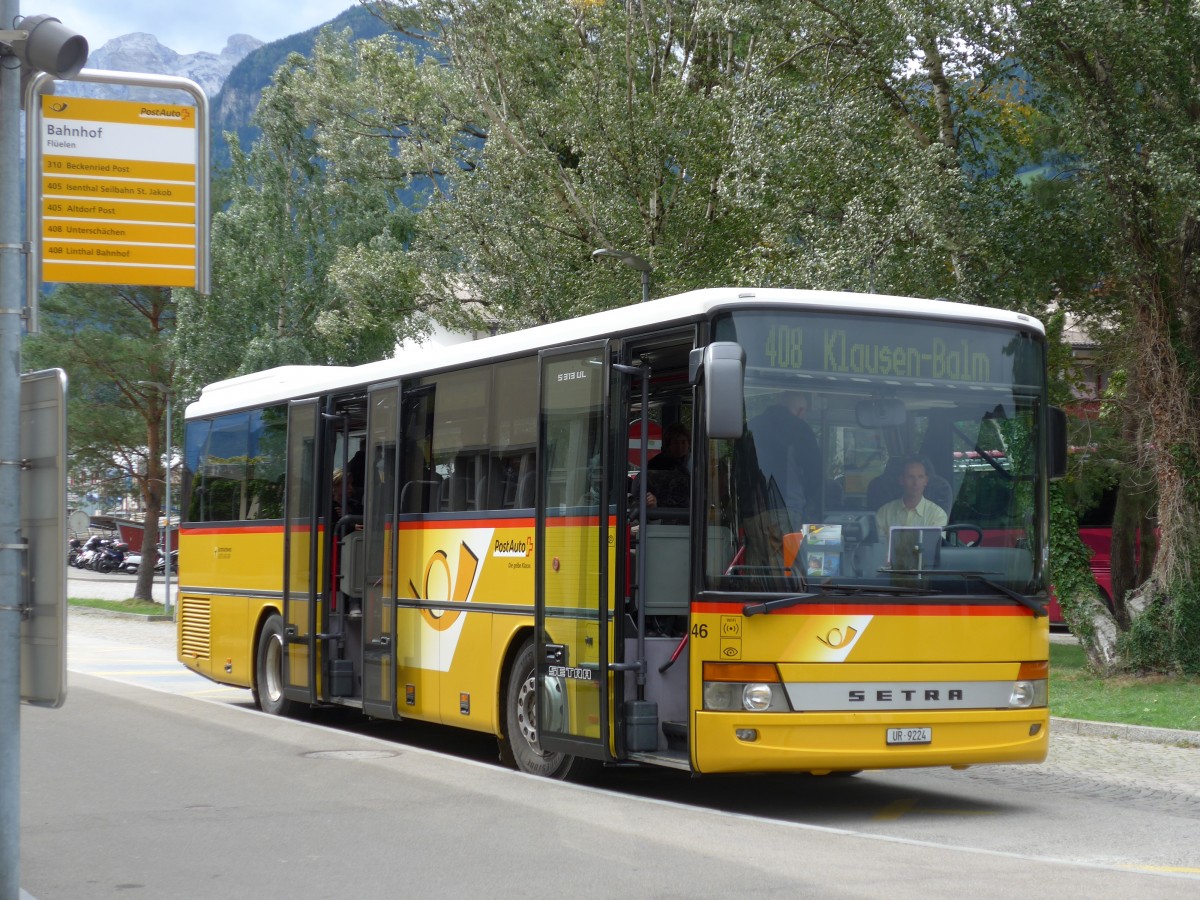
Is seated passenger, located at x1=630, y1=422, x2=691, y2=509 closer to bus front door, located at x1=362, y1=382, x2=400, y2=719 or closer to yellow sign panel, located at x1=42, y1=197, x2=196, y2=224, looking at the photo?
yellow sign panel, located at x1=42, y1=197, x2=196, y2=224

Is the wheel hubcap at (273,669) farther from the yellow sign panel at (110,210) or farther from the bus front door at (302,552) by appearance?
the yellow sign panel at (110,210)

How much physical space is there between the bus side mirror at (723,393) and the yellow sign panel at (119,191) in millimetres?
2966

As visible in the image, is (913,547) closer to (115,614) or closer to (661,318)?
(661,318)

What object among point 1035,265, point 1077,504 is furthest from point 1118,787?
point 1077,504

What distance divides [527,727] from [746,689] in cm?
264

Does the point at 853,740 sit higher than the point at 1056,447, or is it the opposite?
the point at 1056,447

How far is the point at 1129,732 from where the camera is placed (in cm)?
1466

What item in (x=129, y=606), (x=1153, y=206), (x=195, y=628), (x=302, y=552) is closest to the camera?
(x=302, y=552)

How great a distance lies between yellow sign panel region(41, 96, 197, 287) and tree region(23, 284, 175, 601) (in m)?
33.7

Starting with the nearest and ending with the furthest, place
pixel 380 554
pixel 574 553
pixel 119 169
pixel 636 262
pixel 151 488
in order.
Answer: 1. pixel 119 169
2. pixel 574 553
3. pixel 380 554
4. pixel 636 262
5. pixel 151 488

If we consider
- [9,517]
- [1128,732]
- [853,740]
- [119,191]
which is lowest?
[1128,732]

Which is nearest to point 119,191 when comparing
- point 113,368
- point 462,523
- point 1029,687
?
point 462,523

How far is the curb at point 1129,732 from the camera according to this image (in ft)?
46.6

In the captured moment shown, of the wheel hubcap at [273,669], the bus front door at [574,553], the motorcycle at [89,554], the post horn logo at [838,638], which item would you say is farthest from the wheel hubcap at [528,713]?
the motorcycle at [89,554]
